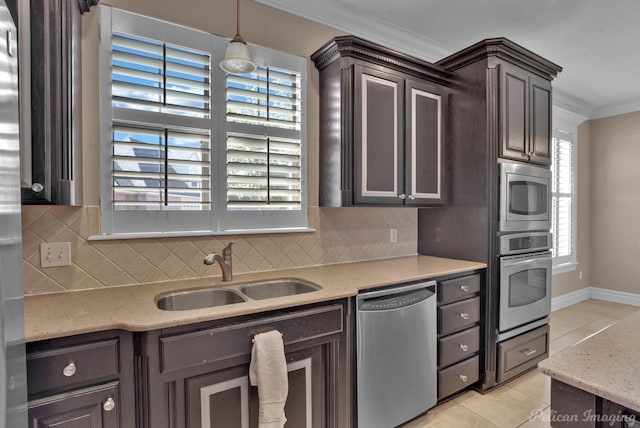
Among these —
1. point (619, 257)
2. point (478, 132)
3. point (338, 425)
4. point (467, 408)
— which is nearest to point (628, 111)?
point (619, 257)

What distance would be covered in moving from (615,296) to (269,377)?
5622 mm

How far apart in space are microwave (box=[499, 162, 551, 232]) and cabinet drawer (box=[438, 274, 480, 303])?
458 millimetres

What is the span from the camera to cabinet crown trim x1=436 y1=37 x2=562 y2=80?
238 centimetres

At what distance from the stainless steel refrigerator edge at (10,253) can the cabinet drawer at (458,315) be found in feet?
6.81

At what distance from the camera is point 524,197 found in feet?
8.53

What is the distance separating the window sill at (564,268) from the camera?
4359mm

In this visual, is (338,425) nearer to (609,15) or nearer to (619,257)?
(609,15)

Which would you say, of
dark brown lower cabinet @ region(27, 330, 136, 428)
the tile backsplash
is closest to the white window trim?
the tile backsplash

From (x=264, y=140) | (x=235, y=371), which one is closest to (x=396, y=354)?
(x=235, y=371)

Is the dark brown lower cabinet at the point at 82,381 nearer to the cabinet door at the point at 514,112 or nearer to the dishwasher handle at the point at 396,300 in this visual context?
the dishwasher handle at the point at 396,300

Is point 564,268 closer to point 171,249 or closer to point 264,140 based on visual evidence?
point 264,140

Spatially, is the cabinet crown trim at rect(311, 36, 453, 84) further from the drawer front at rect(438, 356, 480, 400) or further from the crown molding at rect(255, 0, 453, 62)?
the drawer front at rect(438, 356, 480, 400)

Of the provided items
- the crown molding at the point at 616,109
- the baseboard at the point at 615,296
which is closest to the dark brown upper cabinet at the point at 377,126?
the crown molding at the point at 616,109

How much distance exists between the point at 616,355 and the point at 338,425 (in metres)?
1.26
